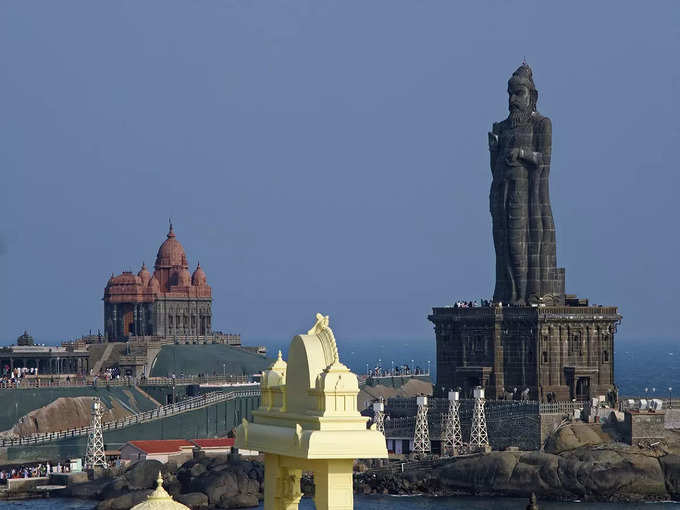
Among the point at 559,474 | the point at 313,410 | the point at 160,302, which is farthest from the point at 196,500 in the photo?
the point at 313,410

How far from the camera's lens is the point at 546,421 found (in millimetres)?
126438

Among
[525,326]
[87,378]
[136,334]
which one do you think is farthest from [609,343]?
[136,334]

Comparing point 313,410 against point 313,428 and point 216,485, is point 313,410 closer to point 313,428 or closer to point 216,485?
point 313,428

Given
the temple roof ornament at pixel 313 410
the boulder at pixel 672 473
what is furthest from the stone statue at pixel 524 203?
the temple roof ornament at pixel 313 410

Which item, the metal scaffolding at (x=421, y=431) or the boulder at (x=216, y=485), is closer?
the boulder at (x=216, y=485)

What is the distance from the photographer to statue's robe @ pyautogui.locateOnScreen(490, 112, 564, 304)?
438 ft

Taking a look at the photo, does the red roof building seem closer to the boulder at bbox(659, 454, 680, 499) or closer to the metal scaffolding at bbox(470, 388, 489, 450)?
the metal scaffolding at bbox(470, 388, 489, 450)

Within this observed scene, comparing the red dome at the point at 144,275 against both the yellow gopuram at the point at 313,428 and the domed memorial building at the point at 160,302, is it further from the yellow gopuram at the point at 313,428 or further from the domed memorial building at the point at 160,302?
the yellow gopuram at the point at 313,428

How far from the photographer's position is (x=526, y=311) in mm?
132250

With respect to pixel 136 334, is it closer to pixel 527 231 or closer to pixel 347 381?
pixel 527 231

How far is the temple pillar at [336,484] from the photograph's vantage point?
2833cm

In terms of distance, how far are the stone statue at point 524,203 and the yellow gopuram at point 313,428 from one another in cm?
10266

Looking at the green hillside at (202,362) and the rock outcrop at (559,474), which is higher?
the green hillside at (202,362)

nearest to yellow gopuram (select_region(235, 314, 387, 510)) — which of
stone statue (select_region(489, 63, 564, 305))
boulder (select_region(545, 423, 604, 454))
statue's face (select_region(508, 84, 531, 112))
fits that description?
boulder (select_region(545, 423, 604, 454))
